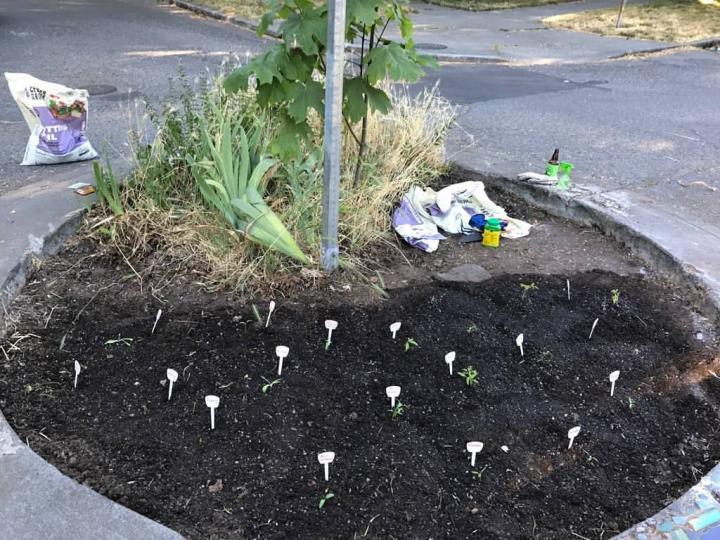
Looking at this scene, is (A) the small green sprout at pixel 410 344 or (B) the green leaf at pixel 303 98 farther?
(B) the green leaf at pixel 303 98

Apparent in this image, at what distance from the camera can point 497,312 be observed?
9.81ft

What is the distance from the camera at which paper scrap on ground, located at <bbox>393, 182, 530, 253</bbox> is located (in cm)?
367

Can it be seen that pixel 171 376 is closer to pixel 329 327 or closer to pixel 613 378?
pixel 329 327

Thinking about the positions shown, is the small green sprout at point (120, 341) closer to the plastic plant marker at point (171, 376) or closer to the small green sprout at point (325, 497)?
the plastic plant marker at point (171, 376)

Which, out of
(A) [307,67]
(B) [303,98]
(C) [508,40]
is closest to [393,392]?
(B) [303,98]

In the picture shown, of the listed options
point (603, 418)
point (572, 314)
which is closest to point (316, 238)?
point (572, 314)

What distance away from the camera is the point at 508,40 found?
1200 cm

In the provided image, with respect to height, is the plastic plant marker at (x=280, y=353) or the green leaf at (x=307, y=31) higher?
the green leaf at (x=307, y=31)

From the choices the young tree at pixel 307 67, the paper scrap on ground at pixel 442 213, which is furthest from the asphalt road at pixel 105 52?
the paper scrap on ground at pixel 442 213

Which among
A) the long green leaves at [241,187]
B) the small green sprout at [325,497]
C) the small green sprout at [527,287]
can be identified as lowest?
the small green sprout at [325,497]

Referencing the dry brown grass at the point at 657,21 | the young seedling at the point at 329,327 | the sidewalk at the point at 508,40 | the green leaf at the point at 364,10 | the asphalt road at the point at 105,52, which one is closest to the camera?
the young seedling at the point at 329,327

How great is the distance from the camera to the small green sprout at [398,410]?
2.32 m

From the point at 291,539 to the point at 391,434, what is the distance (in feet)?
1.76

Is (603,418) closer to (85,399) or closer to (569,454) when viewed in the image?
(569,454)
